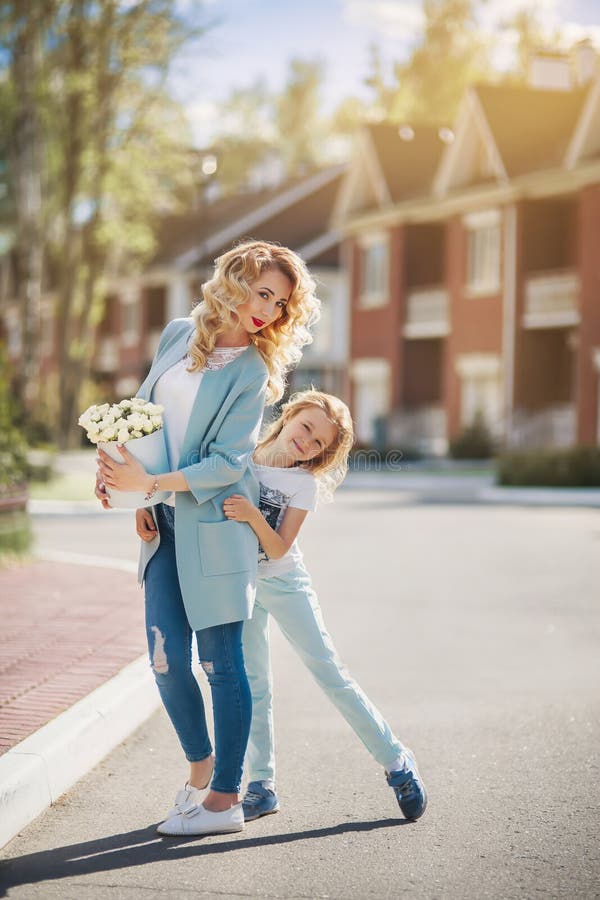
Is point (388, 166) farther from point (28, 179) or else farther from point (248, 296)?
point (248, 296)

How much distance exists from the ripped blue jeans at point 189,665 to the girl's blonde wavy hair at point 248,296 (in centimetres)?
63

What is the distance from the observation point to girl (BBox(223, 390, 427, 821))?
441 cm

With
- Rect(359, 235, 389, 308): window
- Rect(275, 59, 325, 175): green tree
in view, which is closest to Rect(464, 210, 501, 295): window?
Rect(359, 235, 389, 308): window

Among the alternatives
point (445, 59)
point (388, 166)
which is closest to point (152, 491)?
point (388, 166)

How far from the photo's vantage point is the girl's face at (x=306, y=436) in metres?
4.42

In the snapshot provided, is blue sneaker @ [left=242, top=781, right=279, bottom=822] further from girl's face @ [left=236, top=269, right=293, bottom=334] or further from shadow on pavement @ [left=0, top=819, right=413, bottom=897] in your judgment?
girl's face @ [left=236, top=269, right=293, bottom=334]

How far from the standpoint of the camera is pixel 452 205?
110 ft

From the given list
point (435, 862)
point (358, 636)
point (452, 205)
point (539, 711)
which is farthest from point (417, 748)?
point (452, 205)

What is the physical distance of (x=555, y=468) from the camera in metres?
23.9

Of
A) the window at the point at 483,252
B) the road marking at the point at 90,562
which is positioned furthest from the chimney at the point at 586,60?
the road marking at the point at 90,562

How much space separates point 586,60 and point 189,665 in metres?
36.8

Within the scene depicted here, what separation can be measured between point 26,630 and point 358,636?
7.42 ft

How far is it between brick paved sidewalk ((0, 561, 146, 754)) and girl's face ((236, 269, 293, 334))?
192 cm

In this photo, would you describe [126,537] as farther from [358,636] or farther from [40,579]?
[358,636]
